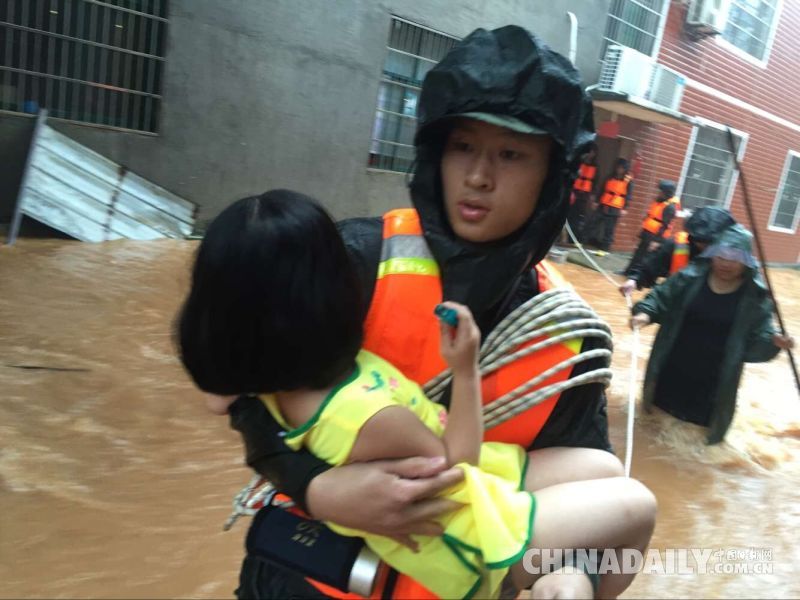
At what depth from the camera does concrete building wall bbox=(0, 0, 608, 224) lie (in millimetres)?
7098

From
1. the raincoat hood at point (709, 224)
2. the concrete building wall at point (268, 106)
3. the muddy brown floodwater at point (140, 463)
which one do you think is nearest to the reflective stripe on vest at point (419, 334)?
the muddy brown floodwater at point (140, 463)

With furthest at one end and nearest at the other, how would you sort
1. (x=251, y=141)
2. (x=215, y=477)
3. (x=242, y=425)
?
(x=251, y=141)
(x=215, y=477)
(x=242, y=425)

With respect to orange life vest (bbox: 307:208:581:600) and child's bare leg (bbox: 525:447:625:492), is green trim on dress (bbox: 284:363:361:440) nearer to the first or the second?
orange life vest (bbox: 307:208:581:600)

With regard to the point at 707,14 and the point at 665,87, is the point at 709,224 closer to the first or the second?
the point at 665,87

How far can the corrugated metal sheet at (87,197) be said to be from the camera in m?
6.15

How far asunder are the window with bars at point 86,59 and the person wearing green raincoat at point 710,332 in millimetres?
5277

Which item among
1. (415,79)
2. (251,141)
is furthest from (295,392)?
(415,79)

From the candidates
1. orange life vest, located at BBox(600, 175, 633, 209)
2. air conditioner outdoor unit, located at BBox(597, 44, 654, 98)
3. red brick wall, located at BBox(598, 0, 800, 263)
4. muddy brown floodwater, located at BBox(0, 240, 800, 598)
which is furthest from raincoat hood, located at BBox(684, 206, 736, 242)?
red brick wall, located at BBox(598, 0, 800, 263)

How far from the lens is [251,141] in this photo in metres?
7.99

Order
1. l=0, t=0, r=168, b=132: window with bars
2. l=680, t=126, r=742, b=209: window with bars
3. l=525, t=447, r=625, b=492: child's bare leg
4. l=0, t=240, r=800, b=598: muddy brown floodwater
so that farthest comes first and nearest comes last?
1. l=680, t=126, r=742, b=209: window with bars
2. l=0, t=0, r=168, b=132: window with bars
3. l=0, t=240, r=800, b=598: muddy brown floodwater
4. l=525, t=447, r=625, b=492: child's bare leg

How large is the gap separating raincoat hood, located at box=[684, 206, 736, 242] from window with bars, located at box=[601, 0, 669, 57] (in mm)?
8337

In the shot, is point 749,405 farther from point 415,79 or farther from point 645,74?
point 645,74

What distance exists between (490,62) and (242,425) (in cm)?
94

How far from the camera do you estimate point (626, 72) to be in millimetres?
11680
